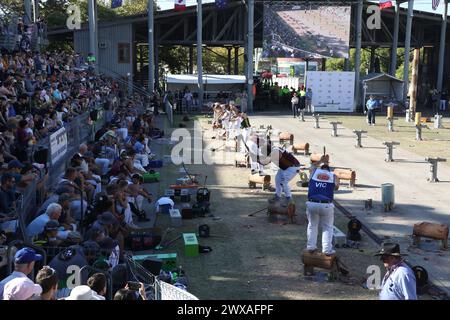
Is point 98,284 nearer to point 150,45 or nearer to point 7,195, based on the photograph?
point 7,195

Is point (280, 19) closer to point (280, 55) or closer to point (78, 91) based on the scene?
point (280, 55)

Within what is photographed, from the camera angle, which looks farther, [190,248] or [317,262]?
[190,248]

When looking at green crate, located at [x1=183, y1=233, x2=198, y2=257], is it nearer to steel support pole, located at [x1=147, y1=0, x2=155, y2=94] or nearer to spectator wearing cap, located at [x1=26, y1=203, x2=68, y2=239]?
spectator wearing cap, located at [x1=26, y1=203, x2=68, y2=239]

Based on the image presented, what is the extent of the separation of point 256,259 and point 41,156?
578cm

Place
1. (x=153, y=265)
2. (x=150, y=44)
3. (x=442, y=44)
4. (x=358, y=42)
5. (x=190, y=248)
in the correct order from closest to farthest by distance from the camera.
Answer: (x=153, y=265) < (x=190, y=248) < (x=150, y=44) < (x=358, y=42) < (x=442, y=44)

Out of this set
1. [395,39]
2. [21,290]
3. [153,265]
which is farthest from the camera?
[395,39]

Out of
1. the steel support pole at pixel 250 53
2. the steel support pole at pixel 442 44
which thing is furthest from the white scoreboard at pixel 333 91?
the steel support pole at pixel 442 44

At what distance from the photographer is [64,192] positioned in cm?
1086

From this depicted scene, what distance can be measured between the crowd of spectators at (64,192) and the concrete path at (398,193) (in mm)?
5390

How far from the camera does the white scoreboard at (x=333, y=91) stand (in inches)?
1660

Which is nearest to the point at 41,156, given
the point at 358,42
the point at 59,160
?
the point at 59,160

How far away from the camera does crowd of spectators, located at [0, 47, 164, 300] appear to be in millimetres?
6551

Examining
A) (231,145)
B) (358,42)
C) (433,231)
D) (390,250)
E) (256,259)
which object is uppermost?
(358,42)

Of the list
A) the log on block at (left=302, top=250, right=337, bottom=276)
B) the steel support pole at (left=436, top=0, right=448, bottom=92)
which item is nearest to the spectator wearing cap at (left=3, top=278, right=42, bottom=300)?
the log on block at (left=302, top=250, right=337, bottom=276)
